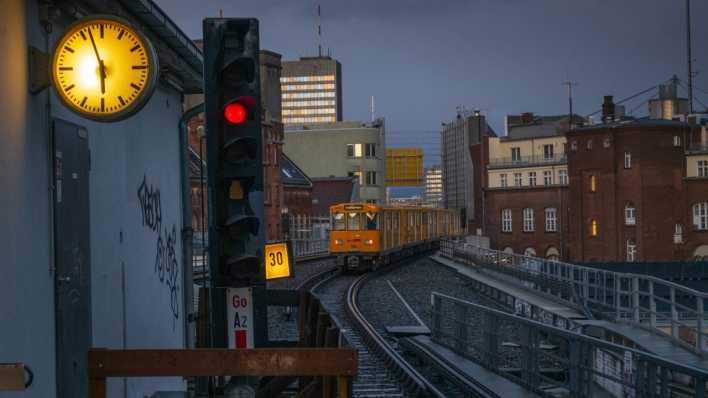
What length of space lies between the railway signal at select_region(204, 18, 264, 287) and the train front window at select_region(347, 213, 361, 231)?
3292cm

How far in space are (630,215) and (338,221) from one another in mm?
36454

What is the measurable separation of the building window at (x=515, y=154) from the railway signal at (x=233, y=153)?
265 ft

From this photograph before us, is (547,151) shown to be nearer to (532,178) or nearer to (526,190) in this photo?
(532,178)

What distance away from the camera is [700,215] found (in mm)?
67875

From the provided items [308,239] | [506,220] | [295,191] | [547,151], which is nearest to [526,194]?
[506,220]

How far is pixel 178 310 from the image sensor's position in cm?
1095

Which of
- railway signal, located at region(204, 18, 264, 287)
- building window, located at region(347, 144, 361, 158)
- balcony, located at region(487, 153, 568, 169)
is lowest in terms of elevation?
railway signal, located at region(204, 18, 264, 287)

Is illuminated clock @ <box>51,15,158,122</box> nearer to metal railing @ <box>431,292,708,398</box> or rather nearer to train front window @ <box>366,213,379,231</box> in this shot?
metal railing @ <box>431,292,708,398</box>

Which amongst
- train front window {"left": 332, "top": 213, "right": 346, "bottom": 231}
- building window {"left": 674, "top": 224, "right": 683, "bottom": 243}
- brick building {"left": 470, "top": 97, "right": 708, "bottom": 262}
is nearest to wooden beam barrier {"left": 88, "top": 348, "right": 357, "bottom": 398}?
train front window {"left": 332, "top": 213, "right": 346, "bottom": 231}

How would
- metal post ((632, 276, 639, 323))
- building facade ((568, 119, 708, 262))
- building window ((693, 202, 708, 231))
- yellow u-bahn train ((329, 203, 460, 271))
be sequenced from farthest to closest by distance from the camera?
building facade ((568, 119, 708, 262)) < building window ((693, 202, 708, 231)) < yellow u-bahn train ((329, 203, 460, 271)) < metal post ((632, 276, 639, 323))

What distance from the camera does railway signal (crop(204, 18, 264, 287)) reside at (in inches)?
250

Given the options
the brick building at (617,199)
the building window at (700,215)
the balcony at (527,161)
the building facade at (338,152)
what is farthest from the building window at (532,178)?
the building facade at (338,152)

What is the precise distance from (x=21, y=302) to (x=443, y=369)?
9.24m

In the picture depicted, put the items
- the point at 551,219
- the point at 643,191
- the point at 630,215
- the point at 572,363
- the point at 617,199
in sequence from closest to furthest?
the point at 572,363 < the point at 643,191 < the point at 630,215 < the point at 617,199 < the point at 551,219
